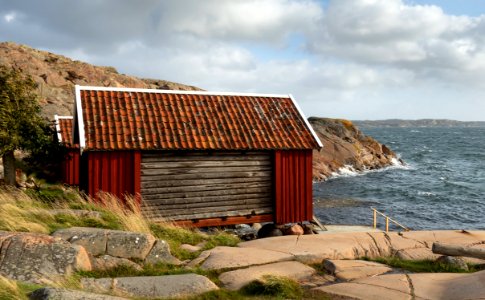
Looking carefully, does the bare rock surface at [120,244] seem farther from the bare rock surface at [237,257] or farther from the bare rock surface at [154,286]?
the bare rock surface at [154,286]

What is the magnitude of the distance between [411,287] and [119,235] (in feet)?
18.3

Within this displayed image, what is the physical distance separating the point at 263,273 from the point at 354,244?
3816 millimetres

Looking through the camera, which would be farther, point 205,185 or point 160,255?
point 205,185

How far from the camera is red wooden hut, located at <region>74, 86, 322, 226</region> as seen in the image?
12750 millimetres

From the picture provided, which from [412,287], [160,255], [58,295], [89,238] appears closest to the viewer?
[58,295]

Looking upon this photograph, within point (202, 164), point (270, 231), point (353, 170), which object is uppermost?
point (202, 164)

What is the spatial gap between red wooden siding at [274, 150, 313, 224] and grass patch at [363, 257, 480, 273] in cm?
542

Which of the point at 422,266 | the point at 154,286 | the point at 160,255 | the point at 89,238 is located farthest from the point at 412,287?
the point at 89,238

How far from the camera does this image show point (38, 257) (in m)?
6.83

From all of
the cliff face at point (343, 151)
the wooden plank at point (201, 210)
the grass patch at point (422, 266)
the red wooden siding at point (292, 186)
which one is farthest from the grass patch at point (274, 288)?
the cliff face at point (343, 151)

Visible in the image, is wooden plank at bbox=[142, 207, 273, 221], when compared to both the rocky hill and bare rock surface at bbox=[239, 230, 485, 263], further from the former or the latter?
Result: the rocky hill

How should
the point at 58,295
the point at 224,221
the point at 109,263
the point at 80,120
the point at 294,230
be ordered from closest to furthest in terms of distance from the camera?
the point at 58,295, the point at 109,263, the point at 80,120, the point at 224,221, the point at 294,230

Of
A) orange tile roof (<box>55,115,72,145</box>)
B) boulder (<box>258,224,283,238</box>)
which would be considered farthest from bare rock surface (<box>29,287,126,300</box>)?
orange tile roof (<box>55,115,72,145</box>)

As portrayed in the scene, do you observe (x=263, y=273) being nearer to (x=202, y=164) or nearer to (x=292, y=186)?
(x=202, y=164)
